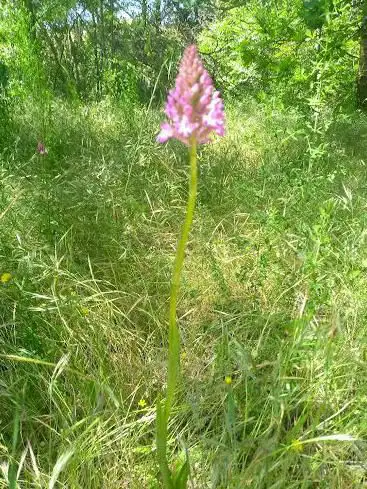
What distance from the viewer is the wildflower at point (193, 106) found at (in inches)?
28.4

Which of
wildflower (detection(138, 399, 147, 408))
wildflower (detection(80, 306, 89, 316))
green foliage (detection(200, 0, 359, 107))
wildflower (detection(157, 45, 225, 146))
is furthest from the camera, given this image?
green foliage (detection(200, 0, 359, 107))

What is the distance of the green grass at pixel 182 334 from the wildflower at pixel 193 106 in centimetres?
60

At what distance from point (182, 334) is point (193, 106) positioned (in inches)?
43.1

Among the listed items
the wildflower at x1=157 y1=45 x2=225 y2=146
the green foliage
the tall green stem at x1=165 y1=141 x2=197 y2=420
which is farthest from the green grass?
the green foliage

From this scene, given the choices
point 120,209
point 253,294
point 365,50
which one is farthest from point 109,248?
point 365,50

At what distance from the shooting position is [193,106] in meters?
0.72

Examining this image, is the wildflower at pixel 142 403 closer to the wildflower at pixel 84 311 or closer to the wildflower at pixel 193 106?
the wildflower at pixel 84 311

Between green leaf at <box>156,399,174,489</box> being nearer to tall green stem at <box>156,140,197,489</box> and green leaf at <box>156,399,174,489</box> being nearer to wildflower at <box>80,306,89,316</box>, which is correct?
tall green stem at <box>156,140,197,489</box>

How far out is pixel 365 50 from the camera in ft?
14.5

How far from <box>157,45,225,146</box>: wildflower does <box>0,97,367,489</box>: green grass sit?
60cm

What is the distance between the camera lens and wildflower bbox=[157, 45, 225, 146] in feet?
2.37

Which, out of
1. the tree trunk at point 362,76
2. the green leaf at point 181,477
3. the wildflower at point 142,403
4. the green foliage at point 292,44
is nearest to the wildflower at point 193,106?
the green leaf at point 181,477

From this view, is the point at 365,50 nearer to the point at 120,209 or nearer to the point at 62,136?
the point at 62,136

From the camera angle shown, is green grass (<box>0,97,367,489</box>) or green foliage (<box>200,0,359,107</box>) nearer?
green grass (<box>0,97,367,489</box>)
